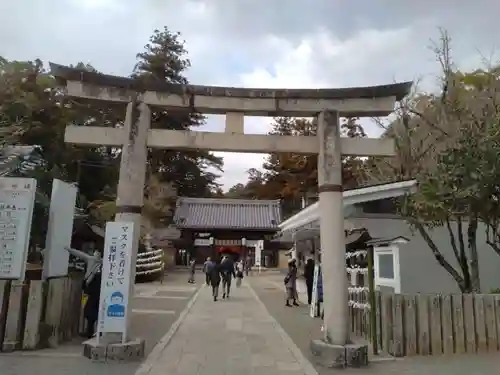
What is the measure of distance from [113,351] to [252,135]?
14.6 feet

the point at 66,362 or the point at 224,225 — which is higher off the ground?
the point at 224,225

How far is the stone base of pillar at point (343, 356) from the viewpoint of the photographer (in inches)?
274

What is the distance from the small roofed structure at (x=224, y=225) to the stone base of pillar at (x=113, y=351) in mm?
27526

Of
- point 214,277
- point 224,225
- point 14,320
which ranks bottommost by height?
point 14,320

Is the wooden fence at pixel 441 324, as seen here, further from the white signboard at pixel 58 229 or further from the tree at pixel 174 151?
the tree at pixel 174 151

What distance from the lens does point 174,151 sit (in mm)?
38938

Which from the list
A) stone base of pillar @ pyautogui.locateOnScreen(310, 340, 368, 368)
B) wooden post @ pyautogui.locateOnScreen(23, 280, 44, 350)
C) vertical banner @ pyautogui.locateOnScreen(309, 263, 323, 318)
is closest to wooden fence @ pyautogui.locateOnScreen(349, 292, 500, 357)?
stone base of pillar @ pyautogui.locateOnScreen(310, 340, 368, 368)

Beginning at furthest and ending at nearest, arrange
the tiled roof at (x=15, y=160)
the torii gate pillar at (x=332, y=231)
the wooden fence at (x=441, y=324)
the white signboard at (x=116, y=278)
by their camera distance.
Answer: the tiled roof at (x=15, y=160) < the wooden fence at (x=441, y=324) < the torii gate pillar at (x=332, y=231) < the white signboard at (x=116, y=278)

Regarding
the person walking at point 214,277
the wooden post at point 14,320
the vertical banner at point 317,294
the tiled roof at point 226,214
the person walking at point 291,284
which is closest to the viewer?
the wooden post at point 14,320

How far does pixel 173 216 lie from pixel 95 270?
27.4 metres

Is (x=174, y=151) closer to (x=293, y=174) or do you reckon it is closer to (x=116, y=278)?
(x=293, y=174)


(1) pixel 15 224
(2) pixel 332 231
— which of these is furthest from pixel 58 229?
(2) pixel 332 231

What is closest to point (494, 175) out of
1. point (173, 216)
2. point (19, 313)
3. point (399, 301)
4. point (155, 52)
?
point (399, 301)

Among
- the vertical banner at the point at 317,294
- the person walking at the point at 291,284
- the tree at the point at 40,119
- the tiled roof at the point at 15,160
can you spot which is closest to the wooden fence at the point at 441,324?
the vertical banner at the point at 317,294
